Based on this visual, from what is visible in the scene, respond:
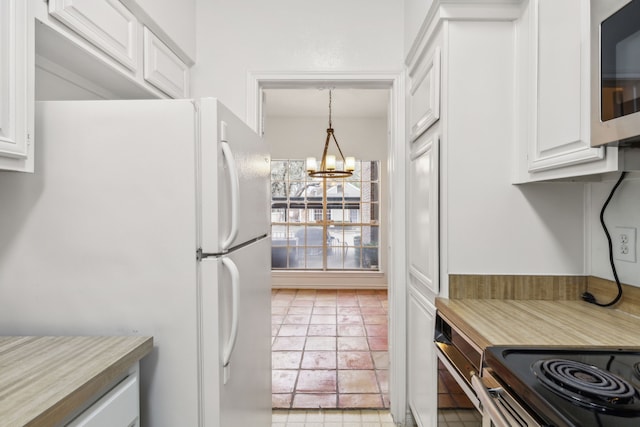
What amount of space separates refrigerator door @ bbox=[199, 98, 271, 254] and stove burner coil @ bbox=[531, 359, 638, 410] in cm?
95

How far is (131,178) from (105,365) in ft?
1.80

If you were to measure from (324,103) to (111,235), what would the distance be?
4.11 metres

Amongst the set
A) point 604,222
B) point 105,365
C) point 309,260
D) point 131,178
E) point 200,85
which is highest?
point 200,85

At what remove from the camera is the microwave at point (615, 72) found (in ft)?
2.87

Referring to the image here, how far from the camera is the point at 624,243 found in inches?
52.2

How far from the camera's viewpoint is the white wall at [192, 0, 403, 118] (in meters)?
2.16

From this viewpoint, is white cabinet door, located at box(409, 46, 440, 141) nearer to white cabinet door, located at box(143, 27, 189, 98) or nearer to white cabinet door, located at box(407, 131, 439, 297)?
white cabinet door, located at box(407, 131, 439, 297)

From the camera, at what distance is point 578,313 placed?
1306 millimetres

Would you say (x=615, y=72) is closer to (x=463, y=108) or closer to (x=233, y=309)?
(x=463, y=108)

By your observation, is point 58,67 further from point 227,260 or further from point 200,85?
point 227,260

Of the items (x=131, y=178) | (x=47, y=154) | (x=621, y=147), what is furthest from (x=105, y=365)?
(x=621, y=147)

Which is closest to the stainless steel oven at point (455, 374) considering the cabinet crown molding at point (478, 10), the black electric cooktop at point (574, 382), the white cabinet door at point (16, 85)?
the black electric cooktop at point (574, 382)

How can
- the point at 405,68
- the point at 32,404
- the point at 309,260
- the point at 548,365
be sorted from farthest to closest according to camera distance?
the point at 309,260, the point at 405,68, the point at 548,365, the point at 32,404

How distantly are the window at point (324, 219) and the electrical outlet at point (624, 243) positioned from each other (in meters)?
4.43
